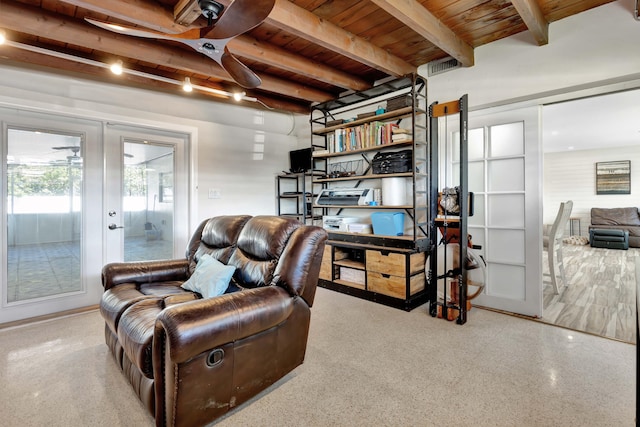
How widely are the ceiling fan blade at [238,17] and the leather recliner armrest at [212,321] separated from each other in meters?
1.39

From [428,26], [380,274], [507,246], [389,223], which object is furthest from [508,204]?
[428,26]

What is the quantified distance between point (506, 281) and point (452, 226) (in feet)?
2.73

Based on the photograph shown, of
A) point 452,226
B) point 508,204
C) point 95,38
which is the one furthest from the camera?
point 508,204

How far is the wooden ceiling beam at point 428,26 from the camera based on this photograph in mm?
2170

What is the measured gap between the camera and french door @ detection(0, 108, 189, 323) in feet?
9.72

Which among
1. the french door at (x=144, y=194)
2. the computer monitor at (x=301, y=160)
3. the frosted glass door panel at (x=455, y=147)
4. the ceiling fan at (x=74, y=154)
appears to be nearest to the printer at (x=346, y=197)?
the computer monitor at (x=301, y=160)

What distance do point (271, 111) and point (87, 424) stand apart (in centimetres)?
419

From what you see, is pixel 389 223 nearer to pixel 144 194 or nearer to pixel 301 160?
pixel 301 160

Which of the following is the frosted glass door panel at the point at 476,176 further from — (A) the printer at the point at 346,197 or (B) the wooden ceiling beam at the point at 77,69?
(B) the wooden ceiling beam at the point at 77,69

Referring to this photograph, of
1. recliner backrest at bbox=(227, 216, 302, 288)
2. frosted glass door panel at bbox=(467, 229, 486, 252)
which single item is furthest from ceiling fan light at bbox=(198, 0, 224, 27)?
frosted glass door panel at bbox=(467, 229, 486, 252)

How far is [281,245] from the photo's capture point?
2.05m

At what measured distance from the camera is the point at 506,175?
308 centimetres

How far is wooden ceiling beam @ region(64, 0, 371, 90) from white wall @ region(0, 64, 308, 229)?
141 cm

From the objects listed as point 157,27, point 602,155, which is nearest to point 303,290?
point 157,27
